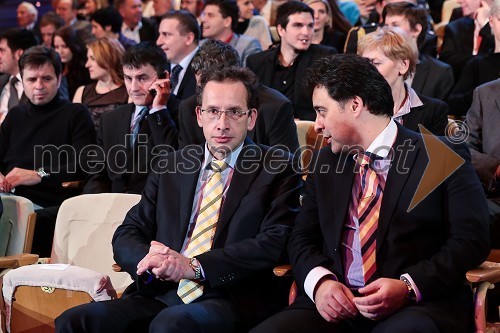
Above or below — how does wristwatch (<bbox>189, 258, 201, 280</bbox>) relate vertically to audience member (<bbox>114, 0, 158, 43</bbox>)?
below

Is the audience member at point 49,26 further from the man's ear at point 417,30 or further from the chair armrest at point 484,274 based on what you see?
the chair armrest at point 484,274

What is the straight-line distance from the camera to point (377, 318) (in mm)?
3002

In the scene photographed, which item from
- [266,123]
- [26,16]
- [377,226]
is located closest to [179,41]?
[266,123]

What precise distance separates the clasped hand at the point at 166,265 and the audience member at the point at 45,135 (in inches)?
86.8

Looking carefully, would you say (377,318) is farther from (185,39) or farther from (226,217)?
(185,39)

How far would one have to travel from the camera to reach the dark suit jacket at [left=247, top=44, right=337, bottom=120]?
6.09m

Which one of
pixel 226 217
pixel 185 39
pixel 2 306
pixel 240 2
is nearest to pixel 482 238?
pixel 226 217

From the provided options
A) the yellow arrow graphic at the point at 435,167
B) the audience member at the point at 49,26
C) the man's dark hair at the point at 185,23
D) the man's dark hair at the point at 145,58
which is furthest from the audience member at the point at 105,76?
the yellow arrow graphic at the point at 435,167

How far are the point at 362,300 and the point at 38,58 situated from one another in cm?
331

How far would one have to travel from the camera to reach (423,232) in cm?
315

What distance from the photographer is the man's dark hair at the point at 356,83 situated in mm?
3199

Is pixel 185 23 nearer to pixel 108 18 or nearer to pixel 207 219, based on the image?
pixel 108 18

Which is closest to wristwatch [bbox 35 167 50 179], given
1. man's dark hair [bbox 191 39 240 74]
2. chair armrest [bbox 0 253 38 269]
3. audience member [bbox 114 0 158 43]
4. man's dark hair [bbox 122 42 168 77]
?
man's dark hair [bbox 122 42 168 77]

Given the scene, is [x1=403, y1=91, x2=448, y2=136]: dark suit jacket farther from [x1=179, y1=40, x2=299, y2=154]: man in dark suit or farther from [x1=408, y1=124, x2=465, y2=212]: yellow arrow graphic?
[x1=408, y1=124, x2=465, y2=212]: yellow arrow graphic
